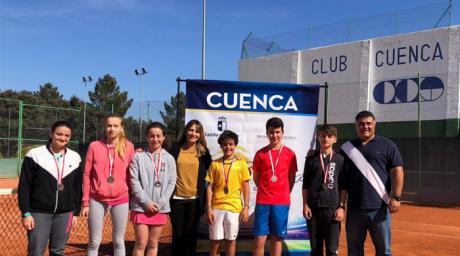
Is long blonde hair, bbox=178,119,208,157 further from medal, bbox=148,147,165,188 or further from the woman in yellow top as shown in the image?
medal, bbox=148,147,165,188

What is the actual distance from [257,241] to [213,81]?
2181mm

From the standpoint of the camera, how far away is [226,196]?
207 inches

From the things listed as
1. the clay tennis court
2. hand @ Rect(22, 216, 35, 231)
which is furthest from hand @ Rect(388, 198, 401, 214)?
hand @ Rect(22, 216, 35, 231)

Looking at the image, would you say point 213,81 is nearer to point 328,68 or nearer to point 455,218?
point 455,218

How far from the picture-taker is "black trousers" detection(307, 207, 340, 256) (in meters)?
A: 5.33

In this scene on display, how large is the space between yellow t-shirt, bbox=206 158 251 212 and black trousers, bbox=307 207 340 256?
2.81 feet

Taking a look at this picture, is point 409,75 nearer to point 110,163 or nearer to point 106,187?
point 110,163

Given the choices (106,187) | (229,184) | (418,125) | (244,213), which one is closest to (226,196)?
(229,184)

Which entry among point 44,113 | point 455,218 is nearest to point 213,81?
point 455,218

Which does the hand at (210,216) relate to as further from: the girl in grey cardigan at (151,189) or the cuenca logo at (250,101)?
the cuenca logo at (250,101)

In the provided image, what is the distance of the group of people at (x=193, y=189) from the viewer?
4520mm

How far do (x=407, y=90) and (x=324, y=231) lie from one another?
61.1 feet

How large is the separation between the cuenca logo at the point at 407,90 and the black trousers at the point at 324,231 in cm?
1781

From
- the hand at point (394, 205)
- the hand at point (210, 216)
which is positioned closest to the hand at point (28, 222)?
the hand at point (210, 216)
